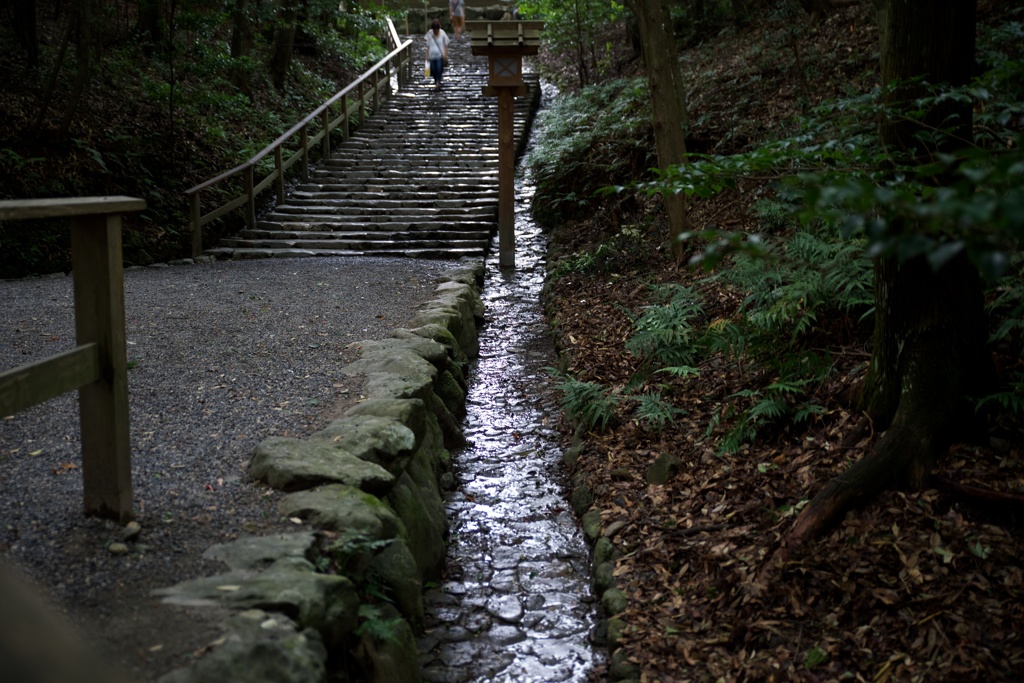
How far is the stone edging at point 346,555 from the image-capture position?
2846mm

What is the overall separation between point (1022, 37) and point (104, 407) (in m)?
8.14

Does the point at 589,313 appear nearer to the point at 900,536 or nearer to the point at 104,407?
the point at 900,536

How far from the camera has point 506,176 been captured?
459 inches

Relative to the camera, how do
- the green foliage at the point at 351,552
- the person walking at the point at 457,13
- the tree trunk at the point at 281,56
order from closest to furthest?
the green foliage at the point at 351,552
the tree trunk at the point at 281,56
the person walking at the point at 457,13

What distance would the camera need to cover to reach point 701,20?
1870 cm

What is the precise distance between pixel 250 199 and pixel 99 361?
32.7 feet

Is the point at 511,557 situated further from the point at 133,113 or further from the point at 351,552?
the point at 133,113

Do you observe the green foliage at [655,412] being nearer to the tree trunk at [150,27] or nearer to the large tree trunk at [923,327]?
the large tree trunk at [923,327]

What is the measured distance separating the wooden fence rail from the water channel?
5.86 ft

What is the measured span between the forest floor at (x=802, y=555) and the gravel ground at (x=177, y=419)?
202 centimetres

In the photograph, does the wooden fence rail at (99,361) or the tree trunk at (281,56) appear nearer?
the wooden fence rail at (99,361)

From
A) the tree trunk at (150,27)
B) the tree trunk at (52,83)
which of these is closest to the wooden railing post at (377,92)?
the tree trunk at (150,27)

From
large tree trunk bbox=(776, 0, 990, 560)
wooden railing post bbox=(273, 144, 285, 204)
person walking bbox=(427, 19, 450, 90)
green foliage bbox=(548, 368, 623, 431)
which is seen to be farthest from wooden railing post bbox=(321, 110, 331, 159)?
large tree trunk bbox=(776, 0, 990, 560)

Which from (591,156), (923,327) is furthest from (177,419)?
(591,156)
